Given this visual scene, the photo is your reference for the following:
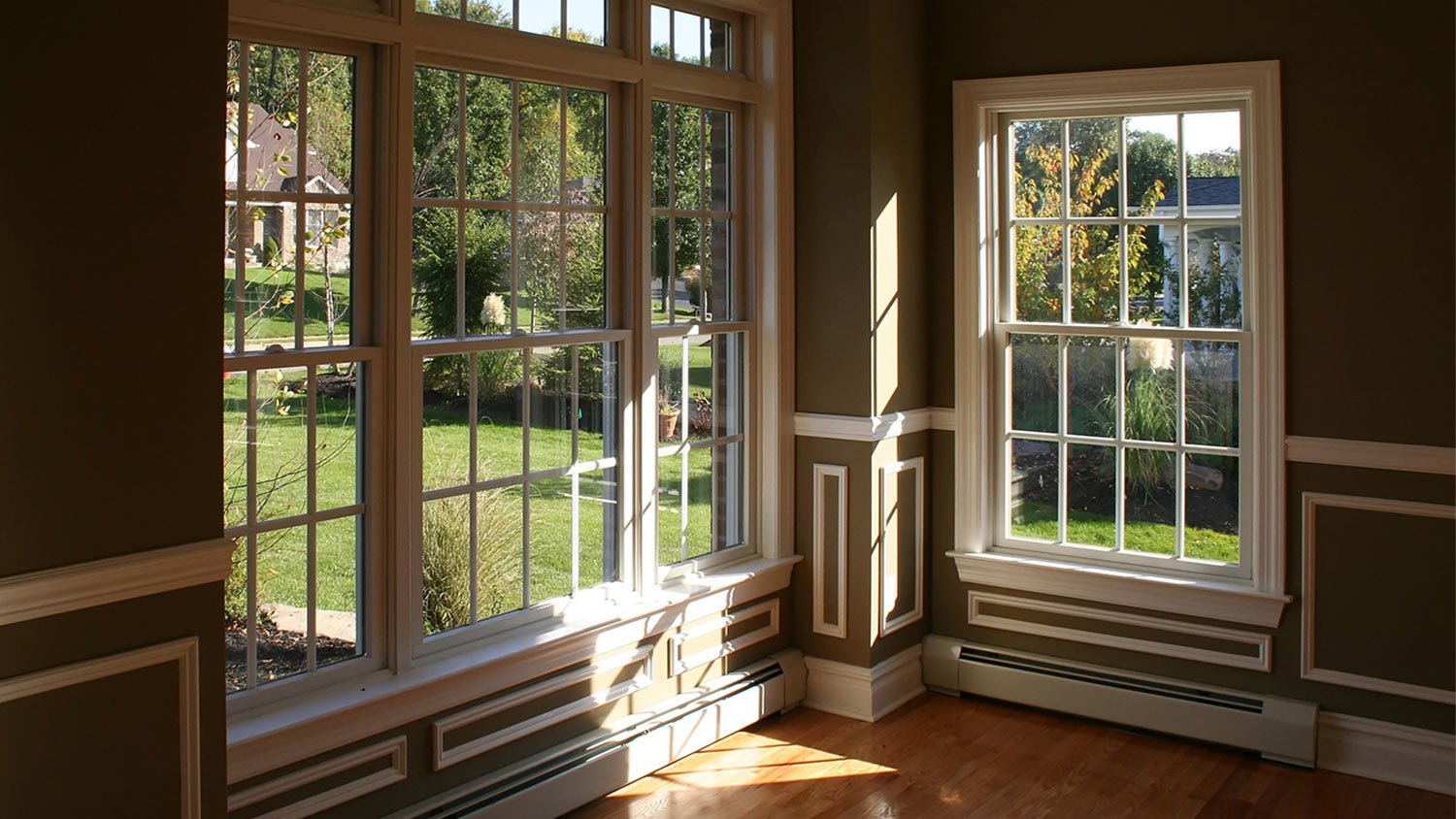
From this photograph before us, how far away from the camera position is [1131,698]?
15.1 feet

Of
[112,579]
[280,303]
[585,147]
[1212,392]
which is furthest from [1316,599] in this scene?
[112,579]

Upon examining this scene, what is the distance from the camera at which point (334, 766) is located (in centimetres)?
318

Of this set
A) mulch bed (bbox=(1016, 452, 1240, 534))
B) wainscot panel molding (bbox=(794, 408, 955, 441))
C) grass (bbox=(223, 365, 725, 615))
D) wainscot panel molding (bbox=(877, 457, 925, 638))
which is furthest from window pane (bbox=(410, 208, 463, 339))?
mulch bed (bbox=(1016, 452, 1240, 534))

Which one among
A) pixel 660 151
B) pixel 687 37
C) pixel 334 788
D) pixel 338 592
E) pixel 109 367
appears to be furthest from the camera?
pixel 687 37

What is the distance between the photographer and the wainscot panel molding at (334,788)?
2.99 meters

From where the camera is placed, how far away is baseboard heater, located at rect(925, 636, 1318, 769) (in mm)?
4312

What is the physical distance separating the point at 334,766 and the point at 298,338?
3.54ft

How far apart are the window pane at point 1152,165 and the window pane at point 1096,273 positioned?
14cm

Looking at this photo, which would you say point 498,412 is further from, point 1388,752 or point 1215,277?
point 1388,752

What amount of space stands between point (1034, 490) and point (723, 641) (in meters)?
1.38

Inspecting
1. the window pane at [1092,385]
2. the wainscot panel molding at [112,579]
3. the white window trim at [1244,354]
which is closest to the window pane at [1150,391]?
the window pane at [1092,385]

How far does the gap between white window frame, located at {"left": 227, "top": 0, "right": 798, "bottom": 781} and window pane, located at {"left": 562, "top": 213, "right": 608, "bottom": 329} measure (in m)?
0.06

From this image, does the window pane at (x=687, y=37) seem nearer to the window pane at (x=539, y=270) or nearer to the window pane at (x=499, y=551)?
→ the window pane at (x=539, y=270)

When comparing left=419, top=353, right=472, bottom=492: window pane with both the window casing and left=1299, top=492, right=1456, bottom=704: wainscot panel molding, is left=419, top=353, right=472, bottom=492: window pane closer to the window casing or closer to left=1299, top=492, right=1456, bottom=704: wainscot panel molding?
the window casing
